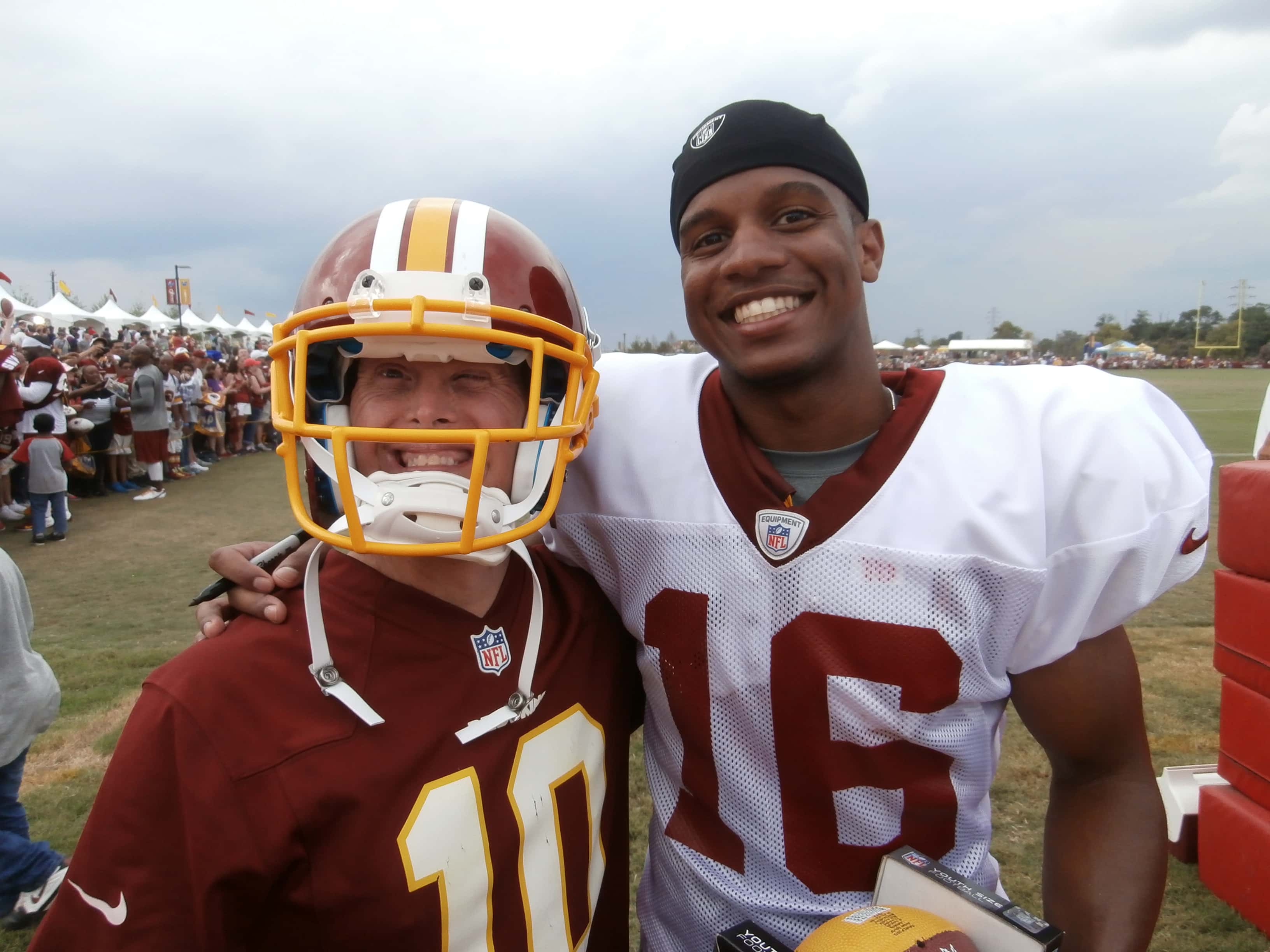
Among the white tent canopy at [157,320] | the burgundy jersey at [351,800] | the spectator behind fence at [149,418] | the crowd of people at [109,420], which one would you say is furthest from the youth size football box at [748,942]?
the white tent canopy at [157,320]

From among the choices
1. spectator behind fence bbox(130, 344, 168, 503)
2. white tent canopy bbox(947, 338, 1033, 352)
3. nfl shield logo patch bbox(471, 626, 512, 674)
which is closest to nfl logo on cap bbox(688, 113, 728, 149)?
nfl shield logo patch bbox(471, 626, 512, 674)

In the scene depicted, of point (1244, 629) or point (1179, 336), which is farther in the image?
point (1179, 336)

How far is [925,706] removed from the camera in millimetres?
1635

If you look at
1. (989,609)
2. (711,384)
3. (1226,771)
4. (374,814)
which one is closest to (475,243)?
(711,384)

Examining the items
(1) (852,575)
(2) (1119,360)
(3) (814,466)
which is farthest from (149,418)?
(2) (1119,360)

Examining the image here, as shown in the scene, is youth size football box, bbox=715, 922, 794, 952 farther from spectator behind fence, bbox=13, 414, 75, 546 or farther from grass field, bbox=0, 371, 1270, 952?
spectator behind fence, bbox=13, 414, 75, 546

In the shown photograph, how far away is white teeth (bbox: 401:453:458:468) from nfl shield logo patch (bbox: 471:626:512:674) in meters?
0.32

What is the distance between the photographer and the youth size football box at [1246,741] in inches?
112

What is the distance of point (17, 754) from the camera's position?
3227 millimetres

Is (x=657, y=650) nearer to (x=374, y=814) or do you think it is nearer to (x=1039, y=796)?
(x=374, y=814)

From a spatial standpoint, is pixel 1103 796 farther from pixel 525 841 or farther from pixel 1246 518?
pixel 1246 518

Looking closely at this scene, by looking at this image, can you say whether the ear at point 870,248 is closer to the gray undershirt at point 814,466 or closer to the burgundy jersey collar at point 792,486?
the burgundy jersey collar at point 792,486

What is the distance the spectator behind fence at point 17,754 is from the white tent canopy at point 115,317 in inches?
1107

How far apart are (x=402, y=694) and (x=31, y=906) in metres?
2.81
